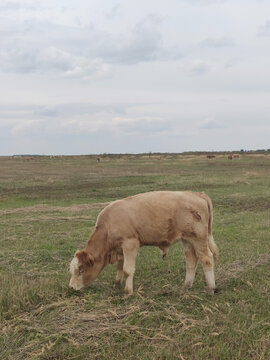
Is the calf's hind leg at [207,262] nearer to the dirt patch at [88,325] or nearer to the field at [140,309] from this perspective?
the field at [140,309]

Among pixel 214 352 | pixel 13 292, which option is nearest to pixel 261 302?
pixel 214 352

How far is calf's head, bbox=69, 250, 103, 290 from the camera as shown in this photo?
7117 millimetres

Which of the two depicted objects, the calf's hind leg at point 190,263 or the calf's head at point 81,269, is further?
the calf's hind leg at point 190,263

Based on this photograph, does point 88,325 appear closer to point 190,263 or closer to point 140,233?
point 140,233

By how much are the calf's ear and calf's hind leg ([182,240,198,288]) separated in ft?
6.65

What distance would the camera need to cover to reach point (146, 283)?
7910 millimetres

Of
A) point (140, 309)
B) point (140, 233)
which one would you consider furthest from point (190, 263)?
point (140, 309)

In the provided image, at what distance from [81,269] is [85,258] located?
221mm

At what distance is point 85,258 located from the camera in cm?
718

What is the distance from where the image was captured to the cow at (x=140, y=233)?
7230 mm

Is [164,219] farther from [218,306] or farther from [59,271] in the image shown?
[59,271]

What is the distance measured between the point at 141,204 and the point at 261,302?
113 inches

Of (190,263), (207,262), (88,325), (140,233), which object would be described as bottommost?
(88,325)

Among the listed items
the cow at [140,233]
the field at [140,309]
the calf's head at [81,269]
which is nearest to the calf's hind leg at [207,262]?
the cow at [140,233]
